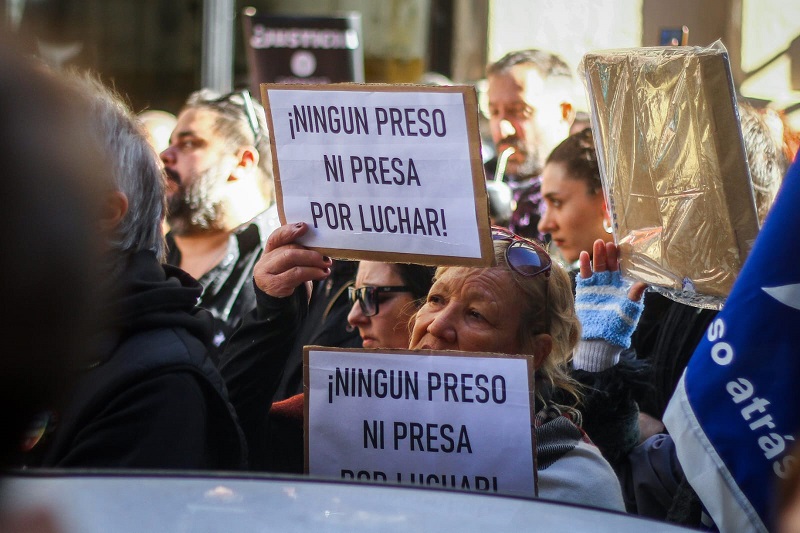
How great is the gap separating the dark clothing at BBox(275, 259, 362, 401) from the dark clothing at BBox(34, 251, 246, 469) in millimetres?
828

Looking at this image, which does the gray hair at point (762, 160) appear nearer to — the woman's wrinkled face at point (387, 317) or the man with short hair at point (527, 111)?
the woman's wrinkled face at point (387, 317)

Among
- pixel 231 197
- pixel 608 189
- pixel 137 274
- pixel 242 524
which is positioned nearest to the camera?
pixel 242 524

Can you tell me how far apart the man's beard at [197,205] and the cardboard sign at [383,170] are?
2216 millimetres

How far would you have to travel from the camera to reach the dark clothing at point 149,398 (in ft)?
6.71

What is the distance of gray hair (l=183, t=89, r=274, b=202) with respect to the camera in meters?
4.84

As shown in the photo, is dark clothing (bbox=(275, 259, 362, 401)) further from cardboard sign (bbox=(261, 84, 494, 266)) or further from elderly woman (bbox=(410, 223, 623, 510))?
cardboard sign (bbox=(261, 84, 494, 266))

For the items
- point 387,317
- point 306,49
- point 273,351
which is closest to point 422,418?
point 273,351

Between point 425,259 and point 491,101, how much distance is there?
2892 mm

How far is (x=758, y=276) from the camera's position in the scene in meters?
2.07

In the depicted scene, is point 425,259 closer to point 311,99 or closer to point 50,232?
point 311,99

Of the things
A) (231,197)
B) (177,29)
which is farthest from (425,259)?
(177,29)

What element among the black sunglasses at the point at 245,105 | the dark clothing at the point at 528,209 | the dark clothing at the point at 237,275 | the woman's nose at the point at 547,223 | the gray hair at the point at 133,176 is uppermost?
the gray hair at the point at 133,176

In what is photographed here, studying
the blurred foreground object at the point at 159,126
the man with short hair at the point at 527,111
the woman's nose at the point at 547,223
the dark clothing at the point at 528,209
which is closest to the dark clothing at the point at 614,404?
the woman's nose at the point at 547,223

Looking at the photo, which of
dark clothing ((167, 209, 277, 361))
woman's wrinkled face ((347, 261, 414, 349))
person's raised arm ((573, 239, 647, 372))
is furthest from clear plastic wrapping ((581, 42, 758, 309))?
dark clothing ((167, 209, 277, 361))
